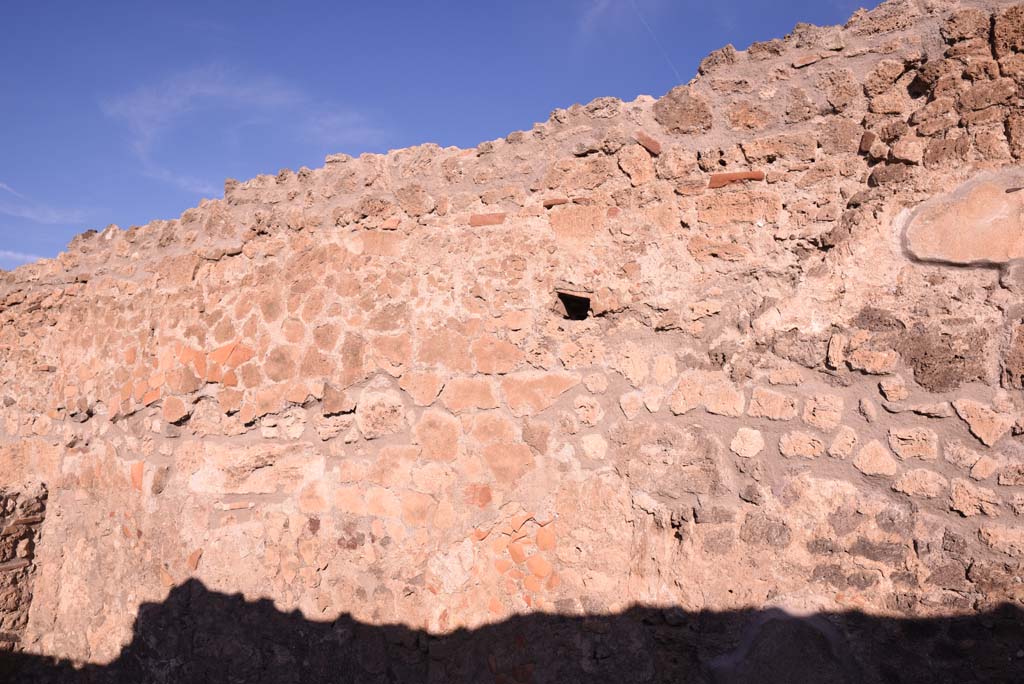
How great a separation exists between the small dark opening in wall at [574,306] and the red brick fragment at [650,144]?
583mm

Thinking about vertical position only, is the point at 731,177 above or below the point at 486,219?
below

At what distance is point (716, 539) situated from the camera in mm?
2355

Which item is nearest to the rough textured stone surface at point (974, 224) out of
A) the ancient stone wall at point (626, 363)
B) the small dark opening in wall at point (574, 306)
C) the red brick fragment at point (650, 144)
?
the ancient stone wall at point (626, 363)

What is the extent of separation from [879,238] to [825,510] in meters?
0.86

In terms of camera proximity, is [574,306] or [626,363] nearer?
[626,363]

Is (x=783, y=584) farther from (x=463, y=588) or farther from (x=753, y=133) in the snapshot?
(x=753, y=133)

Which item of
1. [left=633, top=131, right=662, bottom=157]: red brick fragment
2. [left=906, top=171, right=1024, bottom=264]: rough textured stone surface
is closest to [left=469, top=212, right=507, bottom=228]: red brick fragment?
[left=633, top=131, right=662, bottom=157]: red brick fragment

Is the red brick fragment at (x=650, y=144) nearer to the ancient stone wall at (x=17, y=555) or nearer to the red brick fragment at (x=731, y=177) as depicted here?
the red brick fragment at (x=731, y=177)

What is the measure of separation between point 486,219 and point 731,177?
0.93m

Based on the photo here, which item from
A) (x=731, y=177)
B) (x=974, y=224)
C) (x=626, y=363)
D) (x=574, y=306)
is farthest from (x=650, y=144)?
(x=974, y=224)

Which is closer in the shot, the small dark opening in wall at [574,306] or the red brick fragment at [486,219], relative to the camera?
the small dark opening in wall at [574,306]

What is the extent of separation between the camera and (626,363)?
2572 mm

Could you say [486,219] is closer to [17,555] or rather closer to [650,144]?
[650,144]

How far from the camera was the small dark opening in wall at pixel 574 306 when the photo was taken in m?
2.69
